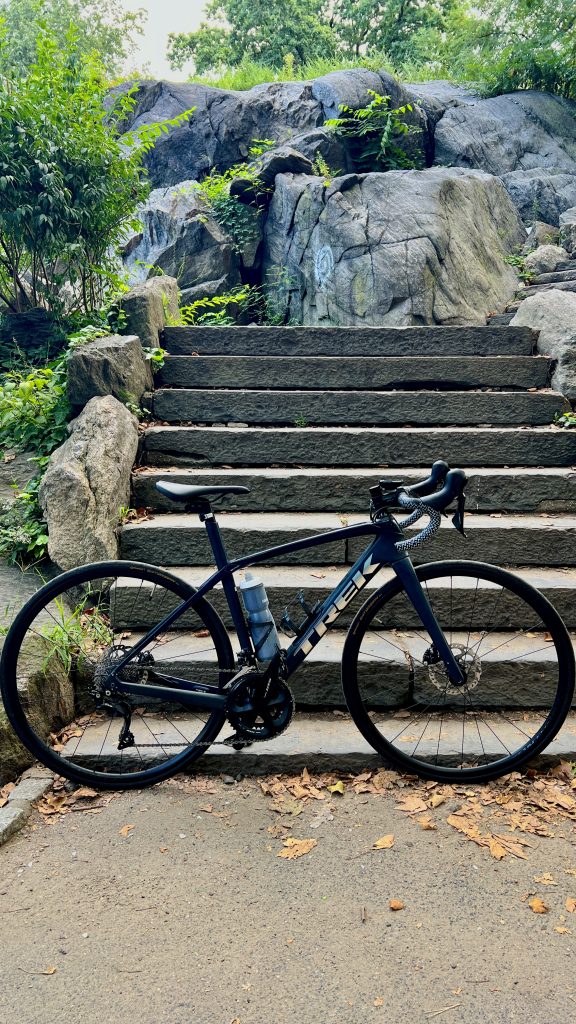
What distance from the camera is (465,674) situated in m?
2.55

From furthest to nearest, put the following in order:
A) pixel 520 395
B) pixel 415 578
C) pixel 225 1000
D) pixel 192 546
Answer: pixel 520 395
pixel 192 546
pixel 415 578
pixel 225 1000

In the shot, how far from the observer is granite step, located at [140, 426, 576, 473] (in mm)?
4242

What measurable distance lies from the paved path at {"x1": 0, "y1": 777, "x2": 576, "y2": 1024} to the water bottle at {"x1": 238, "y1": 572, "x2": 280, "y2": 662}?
599 millimetres

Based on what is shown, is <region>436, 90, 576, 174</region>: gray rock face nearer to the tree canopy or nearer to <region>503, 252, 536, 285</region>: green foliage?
the tree canopy

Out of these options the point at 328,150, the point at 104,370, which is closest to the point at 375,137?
the point at 328,150

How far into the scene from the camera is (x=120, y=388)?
422cm

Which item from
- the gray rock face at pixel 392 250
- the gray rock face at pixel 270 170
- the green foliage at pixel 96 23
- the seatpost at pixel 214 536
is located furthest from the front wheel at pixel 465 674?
the green foliage at pixel 96 23

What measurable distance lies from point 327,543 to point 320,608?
1.05 m

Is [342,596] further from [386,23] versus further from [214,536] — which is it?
[386,23]

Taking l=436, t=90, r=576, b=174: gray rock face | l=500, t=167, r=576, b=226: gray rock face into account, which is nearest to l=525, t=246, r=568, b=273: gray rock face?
l=500, t=167, r=576, b=226: gray rock face

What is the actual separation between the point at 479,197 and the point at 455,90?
680cm

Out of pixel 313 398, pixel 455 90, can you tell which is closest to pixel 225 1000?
pixel 313 398

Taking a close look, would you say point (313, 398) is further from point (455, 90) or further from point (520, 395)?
point (455, 90)

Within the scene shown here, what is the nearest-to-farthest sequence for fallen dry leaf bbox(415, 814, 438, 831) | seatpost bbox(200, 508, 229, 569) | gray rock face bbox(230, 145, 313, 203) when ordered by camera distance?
1. fallen dry leaf bbox(415, 814, 438, 831)
2. seatpost bbox(200, 508, 229, 569)
3. gray rock face bbox(230, 145, 313, 203)
